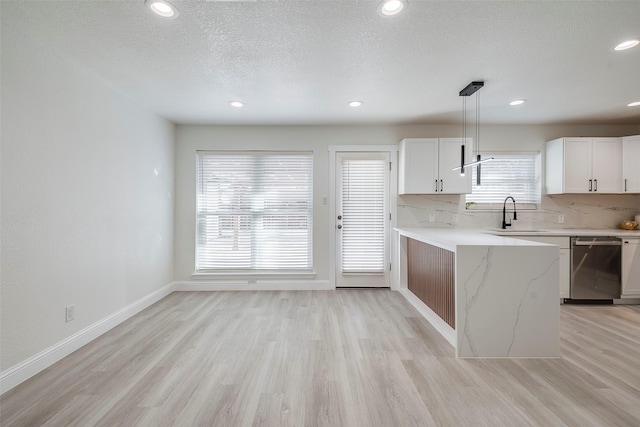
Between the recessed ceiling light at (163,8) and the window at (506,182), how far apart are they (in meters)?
4.19

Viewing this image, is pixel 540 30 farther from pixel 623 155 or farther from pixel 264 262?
pixel 264 262

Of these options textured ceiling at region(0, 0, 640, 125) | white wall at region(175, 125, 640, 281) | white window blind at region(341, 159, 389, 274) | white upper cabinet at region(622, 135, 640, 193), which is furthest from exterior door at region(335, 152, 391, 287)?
white upper cabinet at region(622, 135, 640, 193)

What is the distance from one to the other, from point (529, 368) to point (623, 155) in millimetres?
3611

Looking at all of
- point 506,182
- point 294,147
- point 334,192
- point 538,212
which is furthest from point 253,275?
point 538,212

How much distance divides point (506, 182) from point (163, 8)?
15.1ft

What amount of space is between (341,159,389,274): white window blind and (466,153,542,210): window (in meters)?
1.34

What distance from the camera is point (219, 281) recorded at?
4570 mm

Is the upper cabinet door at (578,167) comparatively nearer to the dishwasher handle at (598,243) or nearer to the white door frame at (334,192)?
the dishwasher handle at (598,243)

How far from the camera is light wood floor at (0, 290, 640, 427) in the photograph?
1764mm

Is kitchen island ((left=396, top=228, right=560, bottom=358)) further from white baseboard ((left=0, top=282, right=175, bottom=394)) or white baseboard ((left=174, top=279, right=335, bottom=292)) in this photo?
white baseboard ((left=0, top=282, right=175, bottom=394))

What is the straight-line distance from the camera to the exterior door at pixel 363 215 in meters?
4.55

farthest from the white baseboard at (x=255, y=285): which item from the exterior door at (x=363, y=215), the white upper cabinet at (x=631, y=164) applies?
the white upper cabinet at (x=631, y=164)

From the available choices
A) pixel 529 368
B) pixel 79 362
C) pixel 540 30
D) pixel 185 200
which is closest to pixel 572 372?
pixel 529 368

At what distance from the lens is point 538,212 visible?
447cm
